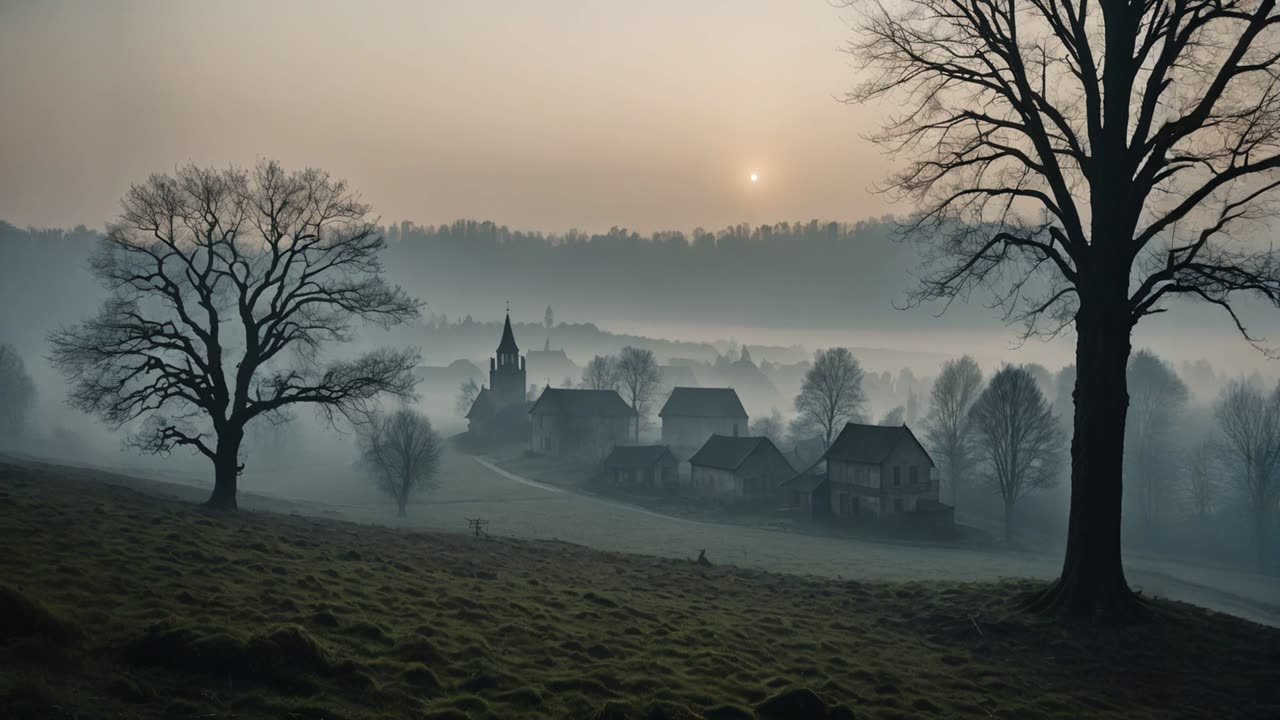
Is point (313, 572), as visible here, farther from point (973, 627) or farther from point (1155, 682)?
point (1155, 682)

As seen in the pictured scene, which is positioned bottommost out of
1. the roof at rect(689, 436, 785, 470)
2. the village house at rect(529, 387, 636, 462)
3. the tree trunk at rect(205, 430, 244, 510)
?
the tree trunk at rect(205, 430, 244, 510)

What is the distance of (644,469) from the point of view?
7888cm

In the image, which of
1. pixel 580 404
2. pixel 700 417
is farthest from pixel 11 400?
pixel 700 417

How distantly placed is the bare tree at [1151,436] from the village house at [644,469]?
4195cm

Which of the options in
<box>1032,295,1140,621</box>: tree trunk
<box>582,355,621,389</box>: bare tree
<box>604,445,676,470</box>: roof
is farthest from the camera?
<box>582,355,621,389</box>: bare tree

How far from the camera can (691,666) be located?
12.3 meters

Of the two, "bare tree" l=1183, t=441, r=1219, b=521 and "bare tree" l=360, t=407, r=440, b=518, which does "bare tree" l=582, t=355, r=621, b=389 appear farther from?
"bare tree" l=1183, t=441, r=1219, b=521

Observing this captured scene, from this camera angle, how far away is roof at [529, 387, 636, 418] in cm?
9969

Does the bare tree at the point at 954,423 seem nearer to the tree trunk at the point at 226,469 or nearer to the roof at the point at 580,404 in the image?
the roof at the point at 580,404

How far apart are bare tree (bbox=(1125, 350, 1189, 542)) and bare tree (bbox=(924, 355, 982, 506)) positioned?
568 inches

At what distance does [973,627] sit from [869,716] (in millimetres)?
5581

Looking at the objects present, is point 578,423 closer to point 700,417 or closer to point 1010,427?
point 700,417

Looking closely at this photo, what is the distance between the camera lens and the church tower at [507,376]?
11706cm

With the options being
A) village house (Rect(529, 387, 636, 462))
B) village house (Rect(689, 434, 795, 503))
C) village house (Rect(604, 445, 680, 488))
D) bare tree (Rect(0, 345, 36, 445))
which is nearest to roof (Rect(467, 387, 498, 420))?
village house (Rect(529, 387, 636, 462))
